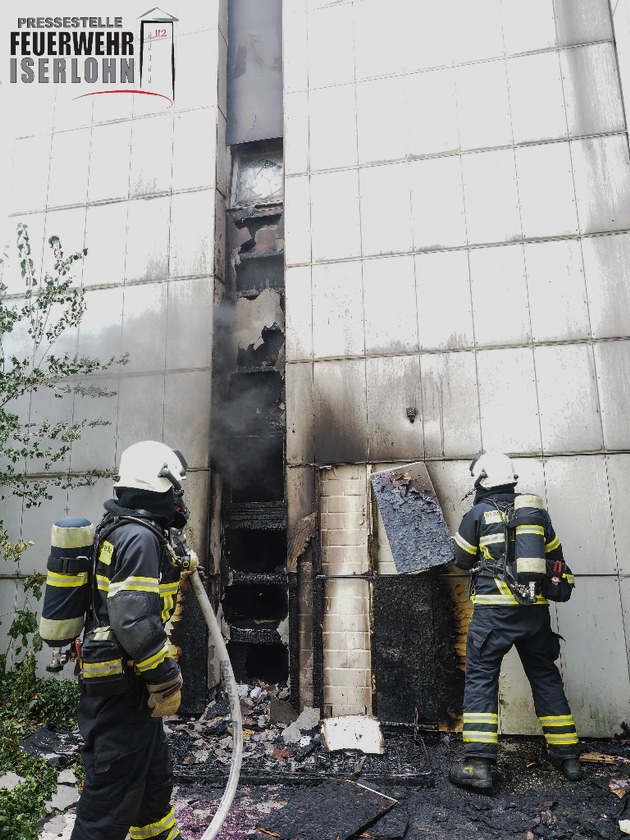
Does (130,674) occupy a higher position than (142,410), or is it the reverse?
A: (142,410)

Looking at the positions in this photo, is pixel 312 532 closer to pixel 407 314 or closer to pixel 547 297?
pixel 407 314

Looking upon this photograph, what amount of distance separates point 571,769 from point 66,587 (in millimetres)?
3489

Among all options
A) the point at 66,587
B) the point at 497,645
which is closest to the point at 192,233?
the point at 66,587

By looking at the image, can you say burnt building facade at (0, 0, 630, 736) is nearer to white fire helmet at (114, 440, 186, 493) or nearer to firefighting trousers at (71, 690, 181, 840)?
firefighting trousers at (71, 690, 181, 840)

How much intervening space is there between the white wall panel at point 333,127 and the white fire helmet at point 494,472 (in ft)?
11.1

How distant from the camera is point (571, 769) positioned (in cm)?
377

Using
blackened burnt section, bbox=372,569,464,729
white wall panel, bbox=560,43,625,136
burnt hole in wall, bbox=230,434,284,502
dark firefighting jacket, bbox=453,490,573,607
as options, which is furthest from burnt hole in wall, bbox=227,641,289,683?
white wall panel, bbox=560,43,625,136

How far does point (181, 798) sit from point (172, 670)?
1607mm

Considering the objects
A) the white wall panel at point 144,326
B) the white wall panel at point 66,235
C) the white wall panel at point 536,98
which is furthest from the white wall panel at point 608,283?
the white wall panel at point 66,235

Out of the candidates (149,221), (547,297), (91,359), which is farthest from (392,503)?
(149,221)

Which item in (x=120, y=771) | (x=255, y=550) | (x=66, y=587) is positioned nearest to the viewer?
(x=120, y=771)

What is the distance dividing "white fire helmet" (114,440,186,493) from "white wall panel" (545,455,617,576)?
3.36 m

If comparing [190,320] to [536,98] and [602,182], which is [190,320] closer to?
[536,98]

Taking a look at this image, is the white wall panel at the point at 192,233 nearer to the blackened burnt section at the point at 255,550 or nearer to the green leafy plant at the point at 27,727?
the blackened burnt section at the point at 255,550
